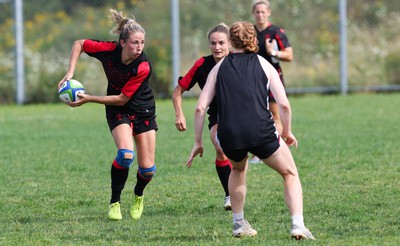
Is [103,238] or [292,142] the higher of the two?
[292,142]

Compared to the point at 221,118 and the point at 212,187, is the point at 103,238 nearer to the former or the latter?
the point at 221,118

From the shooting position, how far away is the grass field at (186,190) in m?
6.34

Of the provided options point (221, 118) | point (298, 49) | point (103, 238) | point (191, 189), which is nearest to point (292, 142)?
point (221, 118)

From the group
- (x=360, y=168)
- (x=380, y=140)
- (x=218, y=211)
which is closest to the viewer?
(x=218, y=211)

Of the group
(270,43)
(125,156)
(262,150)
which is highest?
(270,43)

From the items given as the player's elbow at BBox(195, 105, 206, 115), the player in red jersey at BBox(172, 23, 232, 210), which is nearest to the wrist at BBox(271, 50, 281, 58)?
the player in red jersey at BBox(172, 23, 232, 210)

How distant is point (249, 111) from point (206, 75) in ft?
5.25

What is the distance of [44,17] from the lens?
67.6ft

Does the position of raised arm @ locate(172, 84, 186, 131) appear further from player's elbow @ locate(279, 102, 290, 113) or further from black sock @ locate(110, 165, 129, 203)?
player's elbow @ locate(279, 102, 290, 113)

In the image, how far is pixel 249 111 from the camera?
5.86 meters

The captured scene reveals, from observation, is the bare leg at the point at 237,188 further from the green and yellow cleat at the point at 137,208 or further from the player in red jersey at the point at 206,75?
the green and yellow cleat at the point at 137,208

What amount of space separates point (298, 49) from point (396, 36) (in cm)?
253

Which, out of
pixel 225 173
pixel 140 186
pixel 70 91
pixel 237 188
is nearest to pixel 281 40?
pixel 225 173

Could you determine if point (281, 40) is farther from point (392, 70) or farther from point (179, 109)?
point (392, 70)
